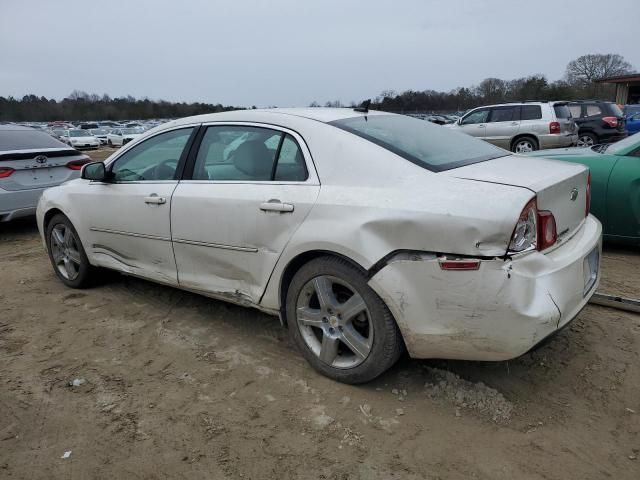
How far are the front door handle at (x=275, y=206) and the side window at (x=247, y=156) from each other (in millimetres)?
170

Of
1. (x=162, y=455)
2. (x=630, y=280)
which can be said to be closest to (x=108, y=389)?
(x=162, y=455)

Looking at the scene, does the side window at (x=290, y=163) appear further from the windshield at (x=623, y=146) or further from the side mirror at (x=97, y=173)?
the windshield at (x=623, y=146)

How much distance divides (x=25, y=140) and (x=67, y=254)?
132 inches

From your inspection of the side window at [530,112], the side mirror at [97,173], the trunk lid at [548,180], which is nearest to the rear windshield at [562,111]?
the side window at [530,112]

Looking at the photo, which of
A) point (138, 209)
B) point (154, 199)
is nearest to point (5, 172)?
point (138, 209)

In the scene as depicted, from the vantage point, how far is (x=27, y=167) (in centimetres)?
672

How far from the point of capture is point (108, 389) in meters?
3.00

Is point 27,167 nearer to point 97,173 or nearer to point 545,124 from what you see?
→ point 97,173

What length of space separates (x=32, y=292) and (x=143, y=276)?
4.75ft

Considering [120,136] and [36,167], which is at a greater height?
[36,167]

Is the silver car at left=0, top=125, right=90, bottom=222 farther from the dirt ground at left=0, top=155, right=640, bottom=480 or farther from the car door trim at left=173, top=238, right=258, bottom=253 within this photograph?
the car door trim at left=173, top=238, right=258, bottom=253

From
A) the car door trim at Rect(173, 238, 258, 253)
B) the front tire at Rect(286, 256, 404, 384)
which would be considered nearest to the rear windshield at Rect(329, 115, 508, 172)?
the front tire at Rect(286, 256, 404, 384)

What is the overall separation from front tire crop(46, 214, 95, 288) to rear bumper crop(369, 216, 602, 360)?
10.1 feet

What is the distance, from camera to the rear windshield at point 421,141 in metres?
2.82
